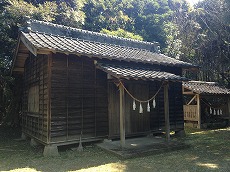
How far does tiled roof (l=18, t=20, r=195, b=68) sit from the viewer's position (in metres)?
8.10

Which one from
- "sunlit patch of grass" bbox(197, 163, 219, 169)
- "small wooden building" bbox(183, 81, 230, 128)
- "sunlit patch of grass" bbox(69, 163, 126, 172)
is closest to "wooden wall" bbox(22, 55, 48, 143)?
"sunlit patch of grass" bbox(69, 163, 126, 172)

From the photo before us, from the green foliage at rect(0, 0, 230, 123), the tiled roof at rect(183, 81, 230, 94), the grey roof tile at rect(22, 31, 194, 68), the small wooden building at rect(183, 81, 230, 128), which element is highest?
the green foliage at rect(0, 0, 230, 123)

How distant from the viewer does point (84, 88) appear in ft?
29.4

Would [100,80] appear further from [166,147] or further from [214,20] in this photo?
[214,20]

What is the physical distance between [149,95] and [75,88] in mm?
3743

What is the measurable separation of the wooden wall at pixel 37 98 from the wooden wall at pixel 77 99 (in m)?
0.47

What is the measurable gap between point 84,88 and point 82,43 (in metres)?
2.41

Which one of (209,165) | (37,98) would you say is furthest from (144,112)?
(37,98)

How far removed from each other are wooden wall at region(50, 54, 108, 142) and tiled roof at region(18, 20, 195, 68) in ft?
2.25

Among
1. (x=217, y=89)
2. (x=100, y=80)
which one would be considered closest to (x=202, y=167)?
(x=100, y=80)

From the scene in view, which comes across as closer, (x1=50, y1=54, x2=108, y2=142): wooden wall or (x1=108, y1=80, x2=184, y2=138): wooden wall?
(x1=50, y1=54, x2=108, y2=142): wooden wall

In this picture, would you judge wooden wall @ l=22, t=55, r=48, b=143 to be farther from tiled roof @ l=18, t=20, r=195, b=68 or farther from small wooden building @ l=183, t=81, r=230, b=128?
small wooden building @ l=183, t=81, r=230, b=128

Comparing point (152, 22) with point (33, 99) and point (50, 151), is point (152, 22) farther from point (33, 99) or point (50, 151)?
point (50, 151)

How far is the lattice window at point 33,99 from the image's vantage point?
9.88 meters
